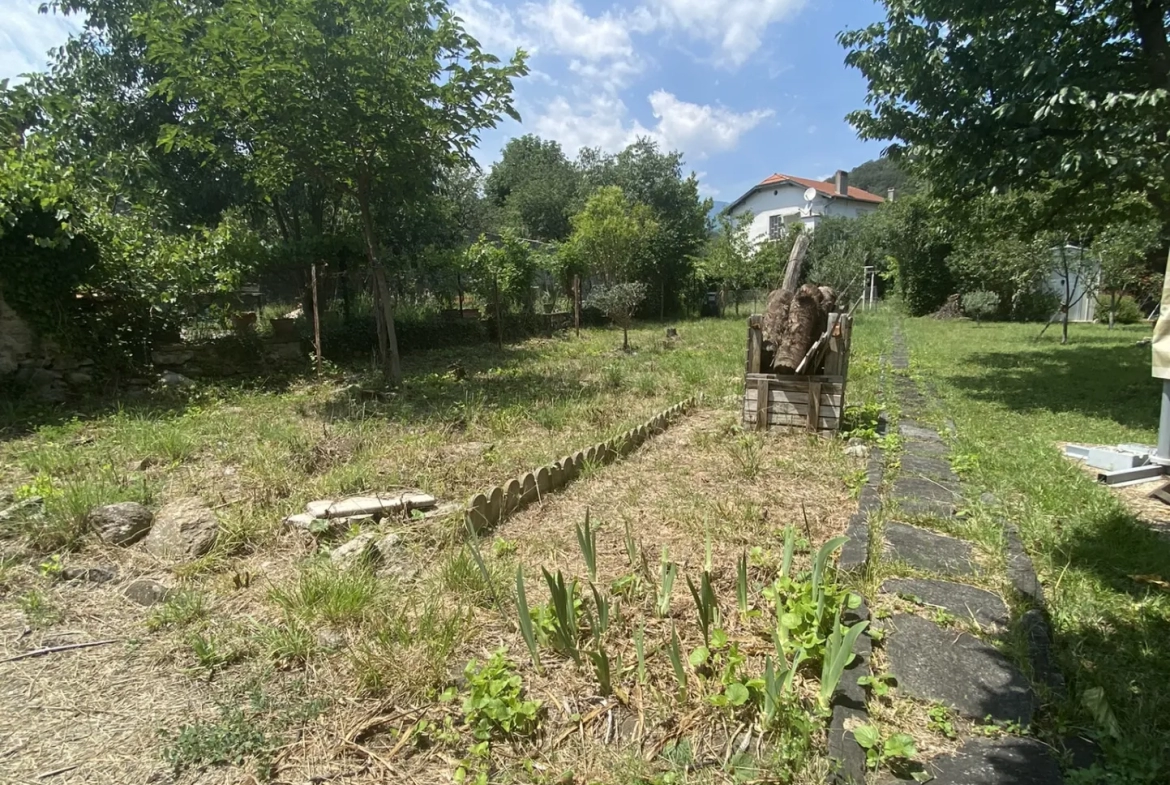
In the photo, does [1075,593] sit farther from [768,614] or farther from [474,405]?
[474,405]

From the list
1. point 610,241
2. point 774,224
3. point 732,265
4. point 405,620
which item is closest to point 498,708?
point 405,620

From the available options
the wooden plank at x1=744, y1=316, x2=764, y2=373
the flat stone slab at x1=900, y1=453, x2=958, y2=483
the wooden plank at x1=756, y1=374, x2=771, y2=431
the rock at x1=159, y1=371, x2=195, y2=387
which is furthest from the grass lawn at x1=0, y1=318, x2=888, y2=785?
the rock at x1=159, y1=371, x2=195, y2=387

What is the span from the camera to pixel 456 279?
1114 centimetres

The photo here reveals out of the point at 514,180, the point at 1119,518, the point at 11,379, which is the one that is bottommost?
the point at 1119,518

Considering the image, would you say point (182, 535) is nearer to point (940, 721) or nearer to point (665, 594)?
point (665, 594)

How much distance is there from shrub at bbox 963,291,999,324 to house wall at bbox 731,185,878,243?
1763 centimetres

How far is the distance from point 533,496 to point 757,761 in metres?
2.06

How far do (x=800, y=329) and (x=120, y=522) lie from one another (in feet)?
15.4

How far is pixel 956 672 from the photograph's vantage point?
1816mm

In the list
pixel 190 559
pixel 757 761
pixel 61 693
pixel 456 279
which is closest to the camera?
pixel 757 761

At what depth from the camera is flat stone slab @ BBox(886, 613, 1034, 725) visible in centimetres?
167

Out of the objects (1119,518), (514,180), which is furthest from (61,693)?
(514,180)

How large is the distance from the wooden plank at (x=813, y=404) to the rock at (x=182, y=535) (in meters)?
4.06

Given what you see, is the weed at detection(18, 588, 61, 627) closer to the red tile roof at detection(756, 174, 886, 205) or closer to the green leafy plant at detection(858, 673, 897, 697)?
the green leafy plant at detection(858, 673, 897, 697)
